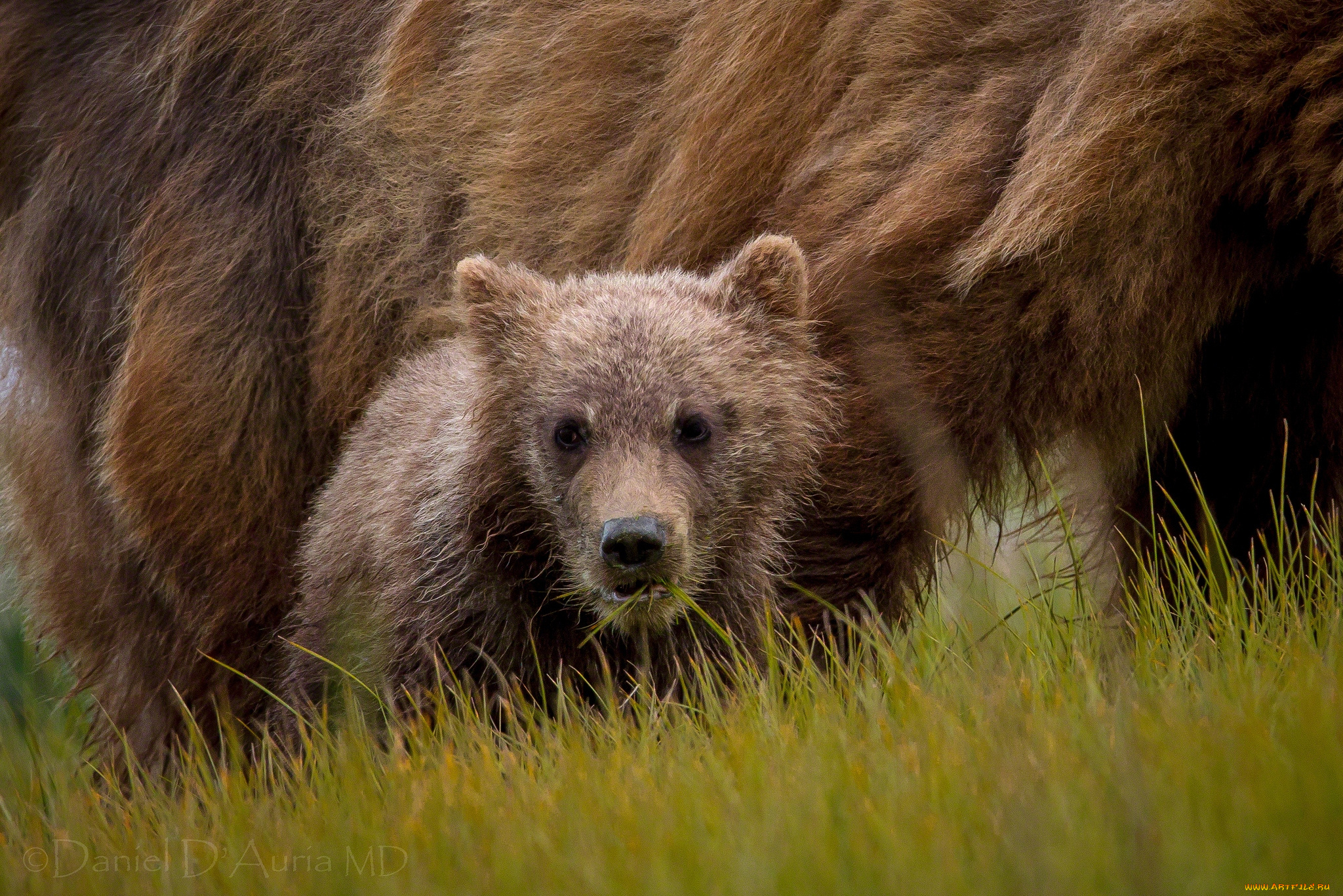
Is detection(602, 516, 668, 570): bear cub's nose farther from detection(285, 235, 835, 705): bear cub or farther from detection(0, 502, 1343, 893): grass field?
detection(0, 502, 1343, 893): grass field

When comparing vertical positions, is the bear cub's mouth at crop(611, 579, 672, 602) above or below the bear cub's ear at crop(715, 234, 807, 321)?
below

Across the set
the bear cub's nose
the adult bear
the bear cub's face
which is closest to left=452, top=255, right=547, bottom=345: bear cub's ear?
the bear cub's face

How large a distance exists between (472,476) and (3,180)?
2295 millimetres

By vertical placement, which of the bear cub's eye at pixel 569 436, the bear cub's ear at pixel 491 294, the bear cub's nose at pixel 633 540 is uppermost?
the bear cub's ear at pixel 491 294

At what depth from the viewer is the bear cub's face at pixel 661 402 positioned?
3639 millimetres

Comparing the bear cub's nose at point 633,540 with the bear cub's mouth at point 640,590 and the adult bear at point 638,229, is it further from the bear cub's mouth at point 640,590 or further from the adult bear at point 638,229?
the adult bear at point 638,229

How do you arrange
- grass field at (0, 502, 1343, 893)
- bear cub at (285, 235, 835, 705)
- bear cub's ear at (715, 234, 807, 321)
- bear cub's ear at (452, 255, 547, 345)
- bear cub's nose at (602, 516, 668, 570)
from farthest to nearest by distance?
bear cub's ear at (452, 255, 547, 345) < bear cub's ear at (715, 234, 807, 321) < bear cub at (285, 235, 835, 705) < bear cub's nose at (602, 516, 668, 570) < grass field at (0, 502, 1343, 893)

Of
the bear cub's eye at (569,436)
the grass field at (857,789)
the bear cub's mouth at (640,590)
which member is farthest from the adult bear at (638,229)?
the bear cub's eye at (569,436)

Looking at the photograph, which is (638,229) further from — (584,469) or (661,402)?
(584,469)

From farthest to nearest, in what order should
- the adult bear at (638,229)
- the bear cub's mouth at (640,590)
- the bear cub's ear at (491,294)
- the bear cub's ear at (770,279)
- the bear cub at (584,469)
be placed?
the bear cub's ear at (491,294) → the bear cub's ear at (770,279) → the bear cub at (584,469) → the adult bear at (638,229) → the bear cub's mouth at (640,590)

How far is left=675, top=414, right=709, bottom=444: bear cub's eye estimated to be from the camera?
12.4 ft

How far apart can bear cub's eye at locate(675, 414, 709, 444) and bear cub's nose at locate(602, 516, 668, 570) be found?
454mm

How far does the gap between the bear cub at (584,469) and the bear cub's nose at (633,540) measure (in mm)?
223

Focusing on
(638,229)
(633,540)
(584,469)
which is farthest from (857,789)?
(638,229)
